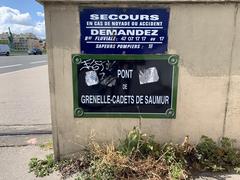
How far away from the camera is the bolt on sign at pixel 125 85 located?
325 cm

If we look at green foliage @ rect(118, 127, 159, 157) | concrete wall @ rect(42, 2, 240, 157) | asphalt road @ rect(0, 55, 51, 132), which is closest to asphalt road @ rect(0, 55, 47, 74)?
asphalt road @ rect(0, 55, 51, 132)

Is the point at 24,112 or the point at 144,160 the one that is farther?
the point at 24,112

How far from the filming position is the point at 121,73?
329cm

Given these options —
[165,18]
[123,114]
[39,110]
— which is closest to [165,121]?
[123,114]

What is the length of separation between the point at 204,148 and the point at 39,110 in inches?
164

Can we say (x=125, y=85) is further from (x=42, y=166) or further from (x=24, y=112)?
(x=24, y=112)

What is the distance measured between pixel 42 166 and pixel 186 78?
2.15 m

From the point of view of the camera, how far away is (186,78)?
3312 millimetres

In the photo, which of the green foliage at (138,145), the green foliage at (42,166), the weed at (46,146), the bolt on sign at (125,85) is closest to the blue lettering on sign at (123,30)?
the bolt on sign at (125,85)

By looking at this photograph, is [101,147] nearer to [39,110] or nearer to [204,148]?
[204,148]

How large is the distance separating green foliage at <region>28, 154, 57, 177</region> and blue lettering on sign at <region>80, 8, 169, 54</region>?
4.91 ft

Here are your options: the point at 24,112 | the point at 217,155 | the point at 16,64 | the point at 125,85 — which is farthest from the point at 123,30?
the point at 16,64

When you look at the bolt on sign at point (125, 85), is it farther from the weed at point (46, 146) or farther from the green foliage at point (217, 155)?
the weed at point (46, 146)

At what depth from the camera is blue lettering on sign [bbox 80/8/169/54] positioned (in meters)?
3.13
